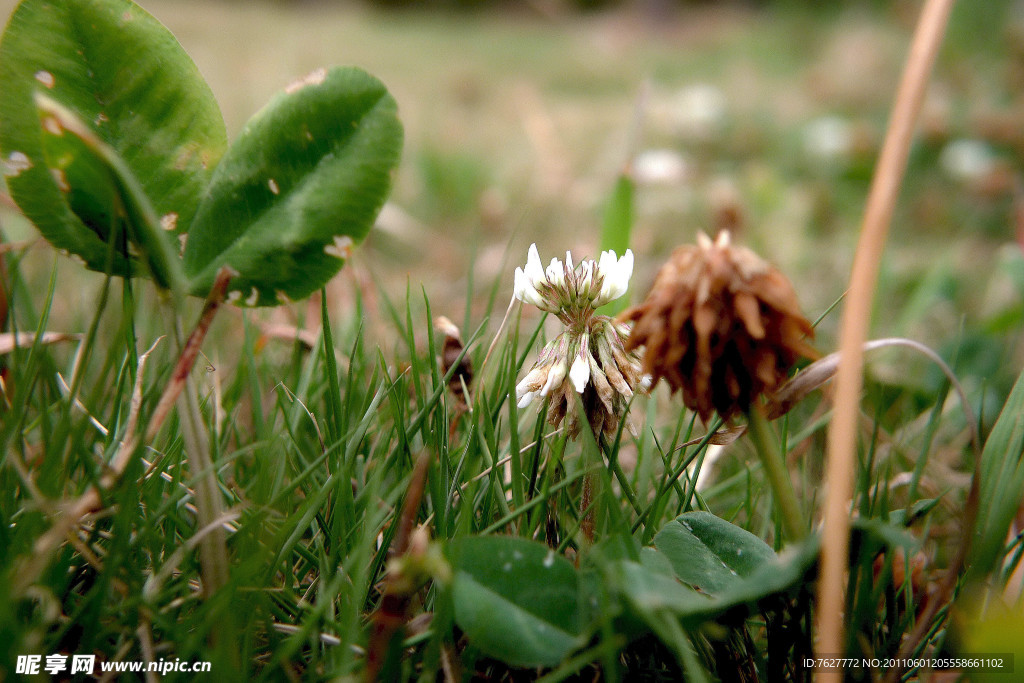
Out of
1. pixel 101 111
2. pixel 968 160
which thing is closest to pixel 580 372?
pixel 101 111

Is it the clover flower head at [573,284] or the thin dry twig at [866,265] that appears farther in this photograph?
the clover flower head at [573,284]

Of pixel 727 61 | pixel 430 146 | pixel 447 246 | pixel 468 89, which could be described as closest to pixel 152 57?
pixel 447 246

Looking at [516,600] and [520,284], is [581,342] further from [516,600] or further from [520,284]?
[516,600]

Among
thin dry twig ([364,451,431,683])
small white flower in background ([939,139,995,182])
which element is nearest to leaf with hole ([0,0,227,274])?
thin dry twig ([364,451,431,683])

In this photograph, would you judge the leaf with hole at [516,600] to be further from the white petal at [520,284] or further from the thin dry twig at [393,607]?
the white petal at [520,284]

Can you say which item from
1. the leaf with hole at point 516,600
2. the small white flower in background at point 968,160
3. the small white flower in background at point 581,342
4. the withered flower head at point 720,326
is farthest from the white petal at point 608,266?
the small white flower in background at point 968,160

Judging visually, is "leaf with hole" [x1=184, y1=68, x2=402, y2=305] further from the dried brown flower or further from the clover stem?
the clover stem
